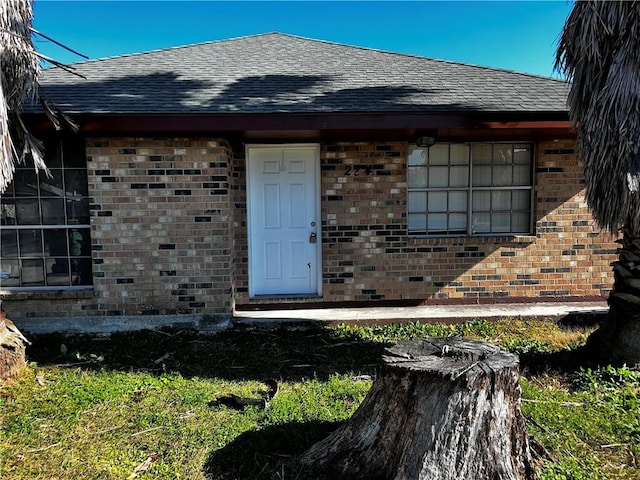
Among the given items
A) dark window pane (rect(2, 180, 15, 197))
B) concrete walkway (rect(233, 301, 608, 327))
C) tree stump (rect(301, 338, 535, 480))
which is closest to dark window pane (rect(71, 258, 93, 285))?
dark window pane (rect(2, 180, 15, 197))

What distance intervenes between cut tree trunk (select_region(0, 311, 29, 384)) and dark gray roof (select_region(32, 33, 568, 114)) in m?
2.71

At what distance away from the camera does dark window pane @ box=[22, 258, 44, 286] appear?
5812mm

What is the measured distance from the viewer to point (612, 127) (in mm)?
3809

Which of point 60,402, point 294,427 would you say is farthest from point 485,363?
point 60,402

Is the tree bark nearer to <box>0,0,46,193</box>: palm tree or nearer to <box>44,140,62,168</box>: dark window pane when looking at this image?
<box>0,0,46,193</box>: palm tree

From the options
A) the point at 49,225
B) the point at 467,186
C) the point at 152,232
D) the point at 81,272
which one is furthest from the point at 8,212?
the point at 467,186

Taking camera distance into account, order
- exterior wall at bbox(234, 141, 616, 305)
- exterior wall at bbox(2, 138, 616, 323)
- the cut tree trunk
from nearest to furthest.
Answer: the cut tree trunk
exterior wall at bbox(2, 138, 616, 323)
exterior wall at bbox(234, 141, 616, 305)

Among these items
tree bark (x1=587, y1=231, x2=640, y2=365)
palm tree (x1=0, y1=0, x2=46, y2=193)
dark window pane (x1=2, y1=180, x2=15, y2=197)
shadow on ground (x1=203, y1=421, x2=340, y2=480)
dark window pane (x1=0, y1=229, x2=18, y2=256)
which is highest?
palm tree (x1=0, y1=0, x2=46, y2=193)

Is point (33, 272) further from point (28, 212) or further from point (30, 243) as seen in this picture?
point (28, 212)

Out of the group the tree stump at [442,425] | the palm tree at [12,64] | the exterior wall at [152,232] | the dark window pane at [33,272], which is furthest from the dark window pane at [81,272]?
the tree stump at [442,425]

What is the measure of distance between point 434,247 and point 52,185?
551 cm

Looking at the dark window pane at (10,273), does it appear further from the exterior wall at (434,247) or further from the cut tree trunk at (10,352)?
the exterior wall at (434,247)

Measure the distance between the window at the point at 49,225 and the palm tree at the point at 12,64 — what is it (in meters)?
1.47

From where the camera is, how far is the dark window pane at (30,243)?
18.9 feet
